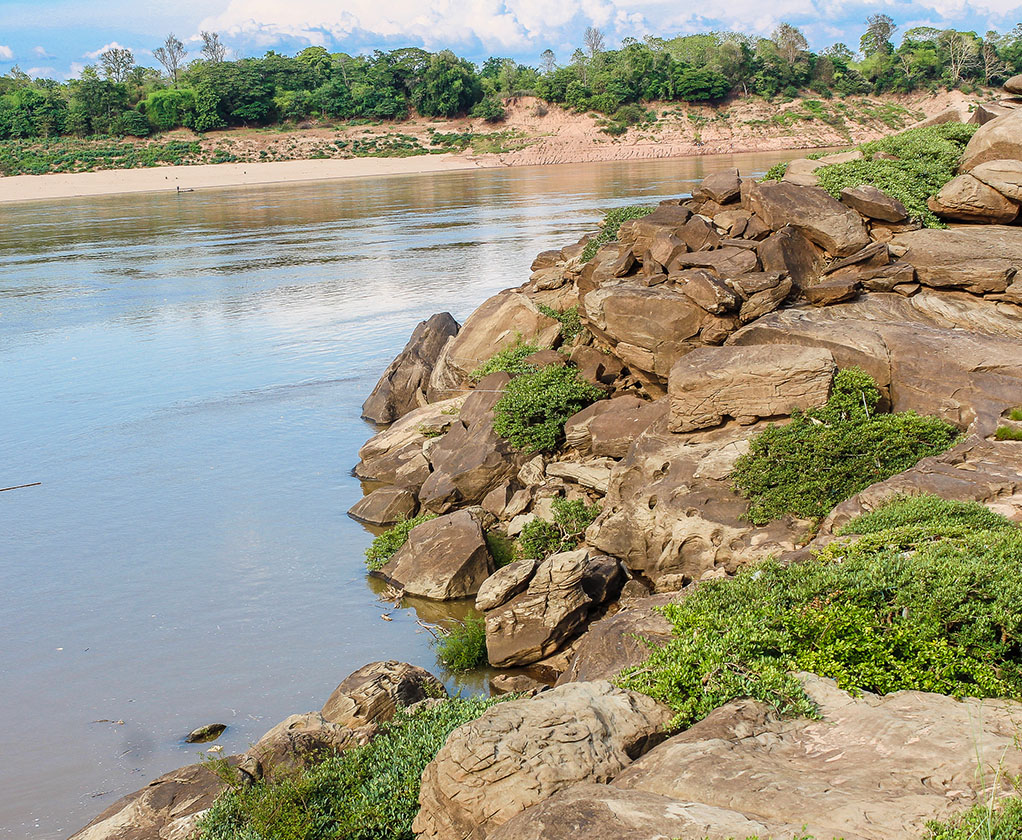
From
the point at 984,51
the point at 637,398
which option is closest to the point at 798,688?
the point at 637,398

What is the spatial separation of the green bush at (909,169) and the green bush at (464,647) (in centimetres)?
1038

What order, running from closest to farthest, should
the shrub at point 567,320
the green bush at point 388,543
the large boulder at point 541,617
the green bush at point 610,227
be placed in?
1. the large boulder at point 541,617
2. the green bush at point 388,543
3. the shrub at point 567,320
4. the green bush at point 610,227

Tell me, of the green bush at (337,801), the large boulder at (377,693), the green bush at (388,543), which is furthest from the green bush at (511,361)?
the green bush at (337,801)

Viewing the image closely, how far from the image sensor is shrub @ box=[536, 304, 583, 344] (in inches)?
681

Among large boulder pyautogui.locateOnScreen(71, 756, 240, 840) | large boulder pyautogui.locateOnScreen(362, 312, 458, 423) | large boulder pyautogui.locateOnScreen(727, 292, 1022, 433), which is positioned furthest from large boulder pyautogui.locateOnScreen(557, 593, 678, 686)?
large boulder pyautogui.locateOnScreen(362, 312, 458, 423)

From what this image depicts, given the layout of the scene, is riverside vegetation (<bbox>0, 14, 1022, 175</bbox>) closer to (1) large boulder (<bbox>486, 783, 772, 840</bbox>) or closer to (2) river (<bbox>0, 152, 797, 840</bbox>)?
(2) river (<bbox>0, 152, 797, 840</bbox>)

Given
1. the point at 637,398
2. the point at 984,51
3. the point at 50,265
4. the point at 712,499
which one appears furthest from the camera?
the point at 984,51

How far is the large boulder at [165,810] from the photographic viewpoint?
709 centimetres

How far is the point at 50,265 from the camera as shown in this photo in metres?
43.6

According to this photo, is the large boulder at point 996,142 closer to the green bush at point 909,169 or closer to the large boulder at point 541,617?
the green bush at point 909,169

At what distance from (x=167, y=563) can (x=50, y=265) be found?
116ft

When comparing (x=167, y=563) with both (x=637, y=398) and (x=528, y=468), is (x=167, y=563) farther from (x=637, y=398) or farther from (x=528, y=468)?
(x=637, y=398)

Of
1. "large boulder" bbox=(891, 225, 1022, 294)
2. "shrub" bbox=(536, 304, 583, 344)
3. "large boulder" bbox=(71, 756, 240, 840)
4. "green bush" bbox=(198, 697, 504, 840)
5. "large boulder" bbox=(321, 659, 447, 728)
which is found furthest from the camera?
"shrub" bbox=(536, 304, 583, 344)

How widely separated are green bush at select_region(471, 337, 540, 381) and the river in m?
3.13
